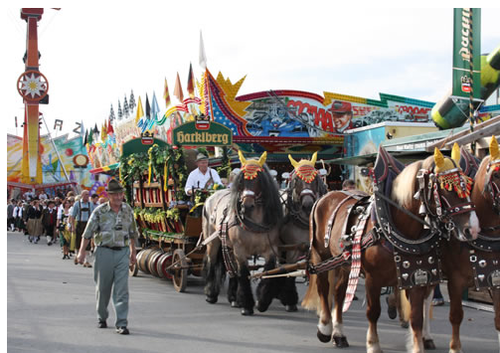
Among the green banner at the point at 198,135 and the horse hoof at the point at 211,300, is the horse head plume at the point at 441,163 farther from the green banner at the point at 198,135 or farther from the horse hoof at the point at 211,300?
the green banner at the point at 198,135

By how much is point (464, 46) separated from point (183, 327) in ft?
30.7

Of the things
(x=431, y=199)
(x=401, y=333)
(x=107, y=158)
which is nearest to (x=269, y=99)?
(x=401, y=333)

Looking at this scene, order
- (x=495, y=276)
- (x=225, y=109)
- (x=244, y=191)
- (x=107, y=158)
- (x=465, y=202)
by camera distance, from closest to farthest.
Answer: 1. (x=465, y=202)
2. (x=495, y=276)
3. (x=244, y=191)
4. (x=225, y=109)
5. (x=107, y=158)

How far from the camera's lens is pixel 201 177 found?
1063 centimetres

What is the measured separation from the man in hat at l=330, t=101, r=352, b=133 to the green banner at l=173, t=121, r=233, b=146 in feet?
50.4

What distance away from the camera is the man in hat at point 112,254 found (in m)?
7.33

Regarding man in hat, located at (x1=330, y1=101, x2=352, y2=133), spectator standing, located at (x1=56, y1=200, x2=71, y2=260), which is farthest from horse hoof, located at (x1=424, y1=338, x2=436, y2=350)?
man in hat, located at (x1=330, y1=101, x2=352, y2=133)

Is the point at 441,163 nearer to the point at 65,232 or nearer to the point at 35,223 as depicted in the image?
the point at 65,232

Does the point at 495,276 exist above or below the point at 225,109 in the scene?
below

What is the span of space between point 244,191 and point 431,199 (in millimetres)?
3587

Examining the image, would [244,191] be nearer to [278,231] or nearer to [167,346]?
[278,231]

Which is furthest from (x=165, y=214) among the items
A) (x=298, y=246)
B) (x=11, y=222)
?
(x=11, y=222)

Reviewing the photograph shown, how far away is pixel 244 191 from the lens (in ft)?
26.9

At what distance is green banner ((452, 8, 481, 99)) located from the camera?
12.8 m
